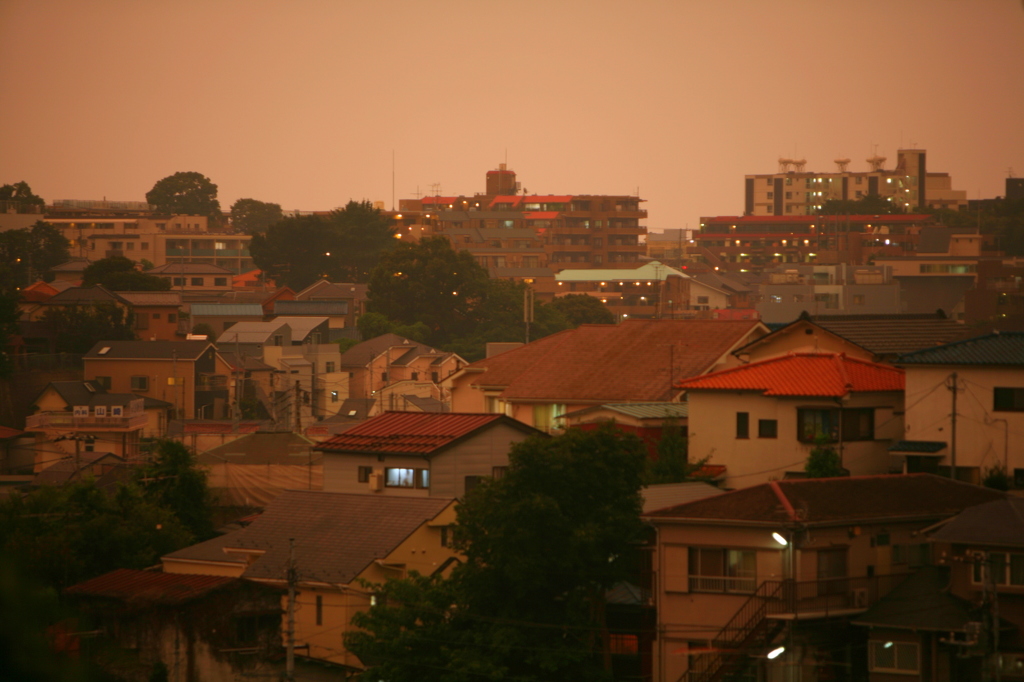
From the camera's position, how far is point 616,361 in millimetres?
24359

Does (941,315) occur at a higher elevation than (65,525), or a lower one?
higher

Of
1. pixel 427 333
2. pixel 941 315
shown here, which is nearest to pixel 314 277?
pixel 427 333

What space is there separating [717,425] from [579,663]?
646 centimetres

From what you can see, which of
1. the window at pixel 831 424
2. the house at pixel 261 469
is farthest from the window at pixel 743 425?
the house at pixel 261 469

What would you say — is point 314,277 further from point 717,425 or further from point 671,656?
point 671,656

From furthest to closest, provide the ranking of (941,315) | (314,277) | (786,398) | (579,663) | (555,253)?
(555,253), (314,277), (941,315), (786,398), (579,663)

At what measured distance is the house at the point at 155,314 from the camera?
1818 inches

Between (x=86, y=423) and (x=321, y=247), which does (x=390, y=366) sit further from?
(x=321, y=247)

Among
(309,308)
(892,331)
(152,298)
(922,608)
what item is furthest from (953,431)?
(309,308)

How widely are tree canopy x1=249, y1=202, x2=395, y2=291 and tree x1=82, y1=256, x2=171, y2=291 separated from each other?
12.0 meters

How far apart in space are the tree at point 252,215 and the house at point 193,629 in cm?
7998

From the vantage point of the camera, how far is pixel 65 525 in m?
19.2

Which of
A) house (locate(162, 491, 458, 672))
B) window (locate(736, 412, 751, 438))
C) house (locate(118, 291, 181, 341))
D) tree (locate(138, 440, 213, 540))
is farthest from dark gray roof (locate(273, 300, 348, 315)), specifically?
window (locate(736, 412, 751, 438))

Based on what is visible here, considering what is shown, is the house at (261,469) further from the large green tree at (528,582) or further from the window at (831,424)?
the window at (831,424)
